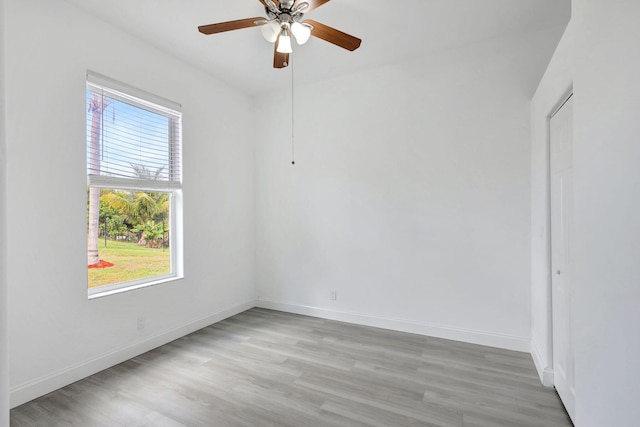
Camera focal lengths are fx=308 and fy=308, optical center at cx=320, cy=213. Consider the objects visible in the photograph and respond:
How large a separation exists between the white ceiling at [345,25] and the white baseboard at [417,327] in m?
2.83

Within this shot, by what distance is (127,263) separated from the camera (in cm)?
291

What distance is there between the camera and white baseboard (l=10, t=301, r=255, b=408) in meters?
2.12

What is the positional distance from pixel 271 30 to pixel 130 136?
5.52 ft

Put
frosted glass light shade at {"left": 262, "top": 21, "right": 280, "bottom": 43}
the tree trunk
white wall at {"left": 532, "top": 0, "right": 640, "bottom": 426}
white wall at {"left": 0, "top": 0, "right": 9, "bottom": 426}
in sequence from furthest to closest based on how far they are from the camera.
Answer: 1. the tree trunk
2. frosted glass light shade at {"left": 262, "top": 21, "right": 280, "bottom": 43}
3. white wall at {"left": 532, "top": 0, "right": 640, "bottom": 426}
4. white wall at {"left": 0, "top": 0, "right": 9, "bottom": 426}

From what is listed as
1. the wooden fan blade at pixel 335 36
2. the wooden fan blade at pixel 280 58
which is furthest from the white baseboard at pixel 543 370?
the wooden fan blade at pixel 280 58

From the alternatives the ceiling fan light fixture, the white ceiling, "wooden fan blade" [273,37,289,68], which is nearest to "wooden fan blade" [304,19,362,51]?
the ceiling fan light fixture

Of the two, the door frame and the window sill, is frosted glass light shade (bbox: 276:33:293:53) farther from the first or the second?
the window sill

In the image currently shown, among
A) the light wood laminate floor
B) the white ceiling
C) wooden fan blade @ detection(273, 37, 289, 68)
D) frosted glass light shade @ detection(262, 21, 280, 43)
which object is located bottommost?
the light wood laminate floor

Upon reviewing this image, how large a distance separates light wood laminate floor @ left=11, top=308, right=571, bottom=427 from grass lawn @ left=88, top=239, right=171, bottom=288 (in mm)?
749

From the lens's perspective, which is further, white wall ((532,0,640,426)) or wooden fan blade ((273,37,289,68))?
wooden fan blade ((273,37,289,68))

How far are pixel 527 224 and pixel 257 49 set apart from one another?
10.2 feet

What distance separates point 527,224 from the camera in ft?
9.33

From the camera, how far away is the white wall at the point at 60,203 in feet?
6.90

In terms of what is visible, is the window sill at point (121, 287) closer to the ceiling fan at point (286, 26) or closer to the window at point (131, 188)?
the window at point (131, 188)
